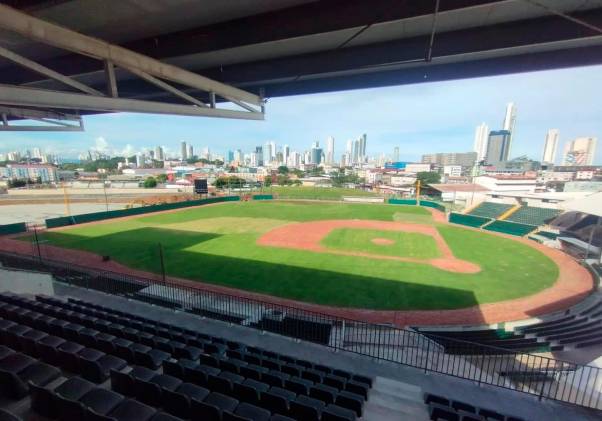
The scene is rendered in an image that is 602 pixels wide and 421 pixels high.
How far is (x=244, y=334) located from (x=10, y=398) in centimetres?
558

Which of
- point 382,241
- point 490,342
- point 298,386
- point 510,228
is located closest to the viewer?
point 298,386

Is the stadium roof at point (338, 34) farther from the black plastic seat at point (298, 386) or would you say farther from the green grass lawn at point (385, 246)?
the green grass lawn at point (385, 246)

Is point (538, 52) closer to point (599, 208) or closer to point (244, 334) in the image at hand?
point (244, 334)

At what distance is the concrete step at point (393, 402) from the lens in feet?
17.4

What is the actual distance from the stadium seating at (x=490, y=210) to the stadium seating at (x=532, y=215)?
5.91 feet

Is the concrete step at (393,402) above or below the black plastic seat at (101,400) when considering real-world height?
below

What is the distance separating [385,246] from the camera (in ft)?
83.7

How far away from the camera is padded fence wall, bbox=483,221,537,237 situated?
31.3m

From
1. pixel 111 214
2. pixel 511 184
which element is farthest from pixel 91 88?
pixel 511 184

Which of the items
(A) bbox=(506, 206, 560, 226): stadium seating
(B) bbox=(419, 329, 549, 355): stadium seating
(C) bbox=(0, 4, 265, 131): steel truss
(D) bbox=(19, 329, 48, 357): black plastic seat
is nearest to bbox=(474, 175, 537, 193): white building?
(A) bbox=(506, 206, 560, 226): stadium seating

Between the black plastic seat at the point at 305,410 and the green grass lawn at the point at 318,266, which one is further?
the green grass lawn at the point at 318,266

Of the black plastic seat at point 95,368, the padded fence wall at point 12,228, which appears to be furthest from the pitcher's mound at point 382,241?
the padded fence wall at point 12,228

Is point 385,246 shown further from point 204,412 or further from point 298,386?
point 204,412

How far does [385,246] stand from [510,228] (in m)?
18.9
